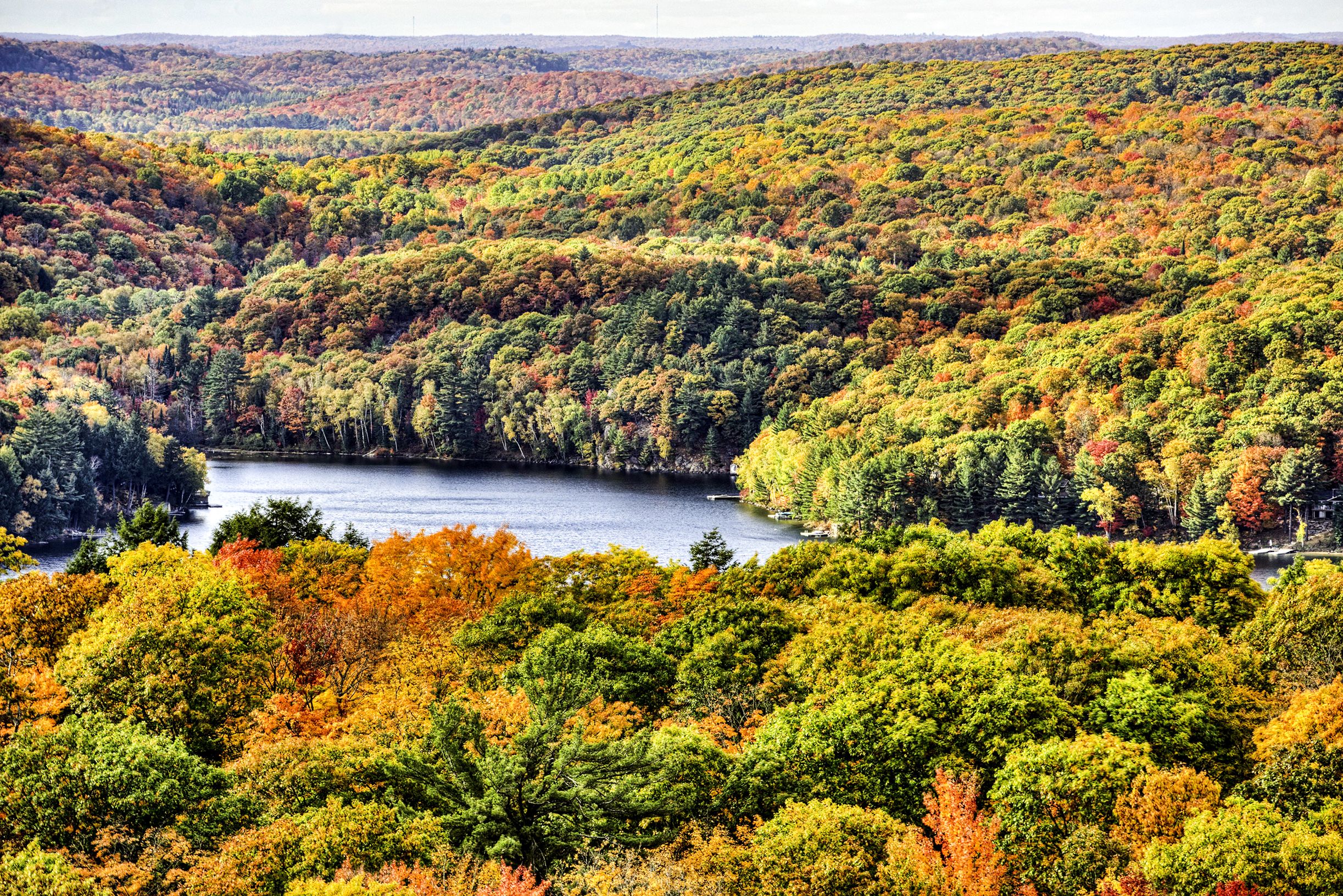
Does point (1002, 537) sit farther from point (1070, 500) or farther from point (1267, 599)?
point (1070, 500)

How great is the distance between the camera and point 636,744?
101 ft

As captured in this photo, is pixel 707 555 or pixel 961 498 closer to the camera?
pixel 707 555

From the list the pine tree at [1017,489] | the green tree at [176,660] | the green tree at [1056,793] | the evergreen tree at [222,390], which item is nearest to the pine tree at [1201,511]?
the pine tree at [1017,489]

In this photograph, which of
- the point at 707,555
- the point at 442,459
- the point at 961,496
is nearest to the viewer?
the point at 707,555

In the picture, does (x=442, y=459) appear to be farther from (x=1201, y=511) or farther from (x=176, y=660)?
(x=176, y=660)

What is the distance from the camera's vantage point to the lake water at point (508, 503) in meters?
93.4

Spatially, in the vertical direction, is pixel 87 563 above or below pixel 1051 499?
above

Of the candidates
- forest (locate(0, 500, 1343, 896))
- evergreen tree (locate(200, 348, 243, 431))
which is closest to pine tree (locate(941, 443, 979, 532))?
forest (locate(0, 500, 1343, 896))

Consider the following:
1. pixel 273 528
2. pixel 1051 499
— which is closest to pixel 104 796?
pixel 273 528

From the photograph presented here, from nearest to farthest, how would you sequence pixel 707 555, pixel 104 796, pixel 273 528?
1. pixel 104 796
2. pixel 273 528
3. pixel 707 555

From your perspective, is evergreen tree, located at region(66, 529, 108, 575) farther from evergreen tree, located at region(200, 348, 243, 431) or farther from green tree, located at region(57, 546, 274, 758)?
evergreen tree, located at region(200, 348, 243, 431)

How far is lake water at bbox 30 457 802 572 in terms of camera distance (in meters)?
93.4

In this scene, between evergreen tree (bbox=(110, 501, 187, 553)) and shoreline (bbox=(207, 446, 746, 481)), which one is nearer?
evergreen tree (bbox=(110, 501, 187, 553))

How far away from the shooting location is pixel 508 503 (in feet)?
362
